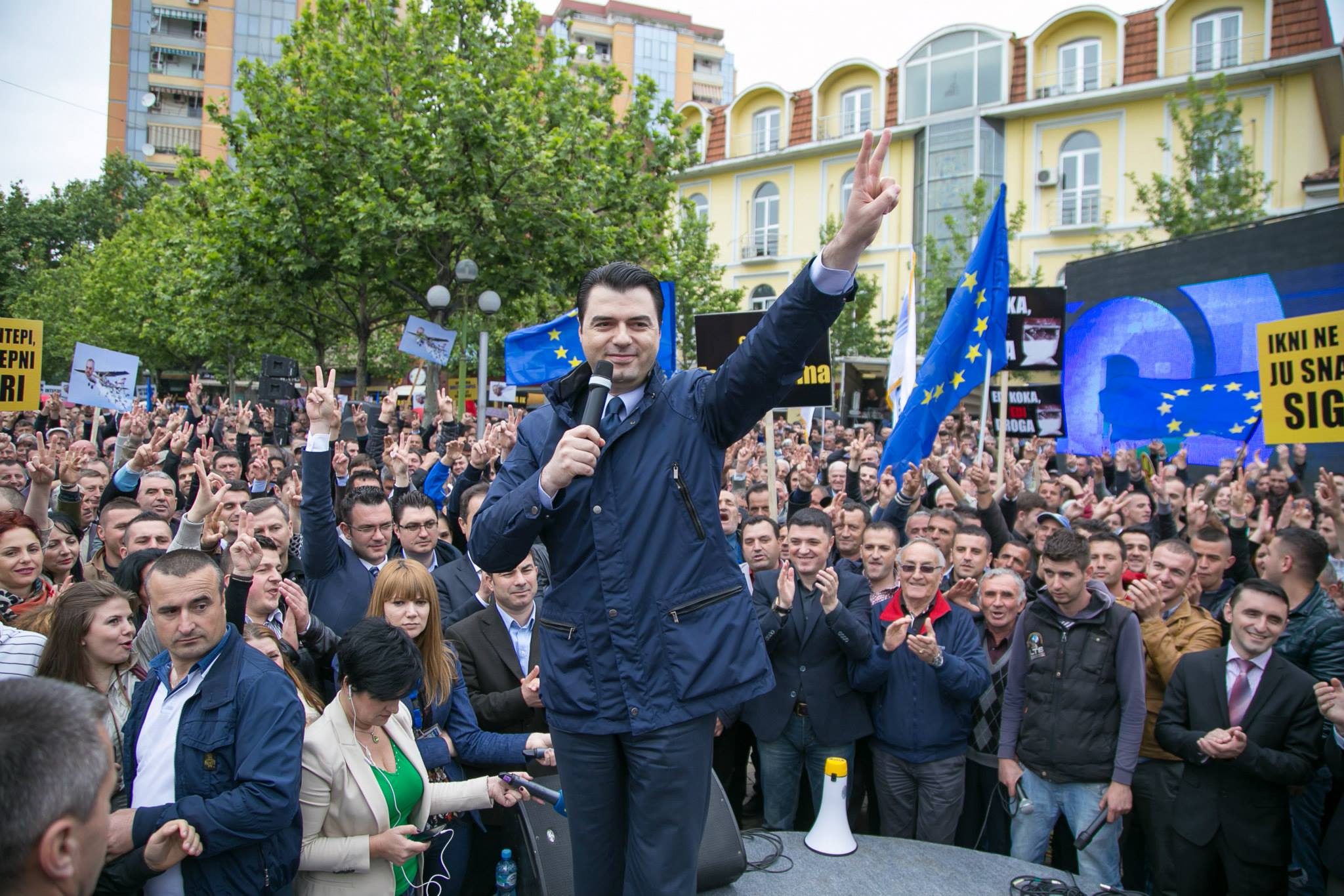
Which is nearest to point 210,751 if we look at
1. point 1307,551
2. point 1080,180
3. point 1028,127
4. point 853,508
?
point 853,508

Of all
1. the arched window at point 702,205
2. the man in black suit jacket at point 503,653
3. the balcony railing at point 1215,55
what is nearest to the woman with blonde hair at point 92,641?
the man in black suit jacket at point 503,653

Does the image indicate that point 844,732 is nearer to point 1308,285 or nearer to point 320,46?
point 1308,285

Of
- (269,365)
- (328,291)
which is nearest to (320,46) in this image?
(328,291)

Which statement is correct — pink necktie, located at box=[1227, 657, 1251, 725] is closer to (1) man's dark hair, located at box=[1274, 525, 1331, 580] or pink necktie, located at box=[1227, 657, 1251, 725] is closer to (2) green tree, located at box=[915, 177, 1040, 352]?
(1) man's dark hair, located at box=[1274, 525, 1331, 580]

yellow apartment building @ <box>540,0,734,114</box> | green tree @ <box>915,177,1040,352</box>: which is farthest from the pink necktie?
yellow apartment building @ <box>540,0,734,114</box>

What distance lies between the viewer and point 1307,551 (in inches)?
192

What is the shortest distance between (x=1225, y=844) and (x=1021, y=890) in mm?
1079

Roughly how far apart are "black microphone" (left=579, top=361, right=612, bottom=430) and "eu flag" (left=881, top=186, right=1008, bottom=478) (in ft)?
19.5

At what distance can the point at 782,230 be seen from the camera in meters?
34.9

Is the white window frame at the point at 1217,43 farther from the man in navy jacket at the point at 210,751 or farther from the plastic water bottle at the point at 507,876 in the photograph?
the man in navy jacket at the point at 210,751

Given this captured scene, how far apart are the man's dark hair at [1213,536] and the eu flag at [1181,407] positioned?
22.4 ft

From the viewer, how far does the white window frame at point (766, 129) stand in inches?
1387

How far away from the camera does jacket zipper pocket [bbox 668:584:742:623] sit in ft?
6.47

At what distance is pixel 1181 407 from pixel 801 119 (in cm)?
2532
